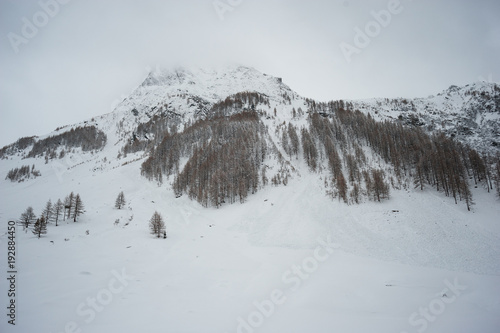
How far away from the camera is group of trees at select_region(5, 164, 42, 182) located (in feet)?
282

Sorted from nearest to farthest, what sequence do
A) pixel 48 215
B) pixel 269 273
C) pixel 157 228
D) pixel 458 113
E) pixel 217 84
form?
pixel 269 273 < pixel 157 228 < pixel 48 215 < pixel 458 113 < pixel 217 84

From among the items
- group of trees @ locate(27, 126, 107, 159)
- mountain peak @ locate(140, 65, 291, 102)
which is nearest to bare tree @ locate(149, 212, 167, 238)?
group of trees @ locate(27, 126, 107, 159)

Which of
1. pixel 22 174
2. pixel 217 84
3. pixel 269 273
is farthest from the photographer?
pixel 217 84

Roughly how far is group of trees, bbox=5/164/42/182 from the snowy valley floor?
254 feet

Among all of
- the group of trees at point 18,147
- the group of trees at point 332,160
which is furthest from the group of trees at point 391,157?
the group of trees at point 18,147

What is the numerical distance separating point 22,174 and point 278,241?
5050 inches

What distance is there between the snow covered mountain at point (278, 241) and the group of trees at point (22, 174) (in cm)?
161

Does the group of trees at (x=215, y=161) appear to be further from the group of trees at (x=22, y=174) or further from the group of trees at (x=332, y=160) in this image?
the group of trees at (x=22, y=174)

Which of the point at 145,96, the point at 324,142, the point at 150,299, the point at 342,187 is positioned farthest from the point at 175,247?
the point at 145,96

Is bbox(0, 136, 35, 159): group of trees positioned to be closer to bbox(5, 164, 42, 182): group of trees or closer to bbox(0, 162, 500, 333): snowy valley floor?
bbox(5, 164, 42, 182): group of trees

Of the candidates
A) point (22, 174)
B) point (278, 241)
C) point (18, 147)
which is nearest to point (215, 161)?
point (278, 241)

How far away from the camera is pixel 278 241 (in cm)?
2541

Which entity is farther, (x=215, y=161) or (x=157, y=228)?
(x=215, y=161)

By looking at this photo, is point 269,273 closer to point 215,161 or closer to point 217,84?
point 215,161
